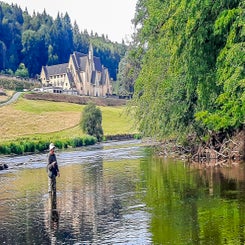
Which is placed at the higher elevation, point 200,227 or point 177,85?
point 177,85

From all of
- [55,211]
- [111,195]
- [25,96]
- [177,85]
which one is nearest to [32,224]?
[55,211]

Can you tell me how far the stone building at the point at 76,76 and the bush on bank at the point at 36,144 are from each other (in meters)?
90.6

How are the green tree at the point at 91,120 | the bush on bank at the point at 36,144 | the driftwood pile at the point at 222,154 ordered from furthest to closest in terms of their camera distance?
the green tree at the point at 91,120 < the bush on bank at the point at 36,144 < the driftwood pile at the point at 222,154

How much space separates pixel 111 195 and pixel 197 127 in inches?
495

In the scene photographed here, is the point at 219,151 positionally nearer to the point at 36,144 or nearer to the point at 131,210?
the point at 131,210

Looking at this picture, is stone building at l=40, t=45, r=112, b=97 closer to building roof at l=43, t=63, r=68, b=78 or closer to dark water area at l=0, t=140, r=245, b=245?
building roof at l=43, t=63, r=68, b=78

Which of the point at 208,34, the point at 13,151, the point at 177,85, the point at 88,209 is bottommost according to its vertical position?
the point at 13,151

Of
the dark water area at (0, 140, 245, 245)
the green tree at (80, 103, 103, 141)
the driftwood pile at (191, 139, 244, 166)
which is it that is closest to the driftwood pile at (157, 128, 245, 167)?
the driftwood pile at (191, 139, 244, 166)

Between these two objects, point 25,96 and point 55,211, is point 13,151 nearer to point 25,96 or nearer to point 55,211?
point 55,211

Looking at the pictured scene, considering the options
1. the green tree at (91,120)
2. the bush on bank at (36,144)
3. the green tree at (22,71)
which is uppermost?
the green tree at (22,71)

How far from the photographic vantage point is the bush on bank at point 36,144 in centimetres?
5834

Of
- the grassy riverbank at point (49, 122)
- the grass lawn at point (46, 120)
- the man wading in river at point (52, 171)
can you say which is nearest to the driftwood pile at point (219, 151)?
the man wading in river at point (52, 171)

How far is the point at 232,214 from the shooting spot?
13.6 meters

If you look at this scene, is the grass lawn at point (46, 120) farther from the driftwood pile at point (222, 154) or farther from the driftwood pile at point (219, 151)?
the driftwood pile at point (222, 154)
